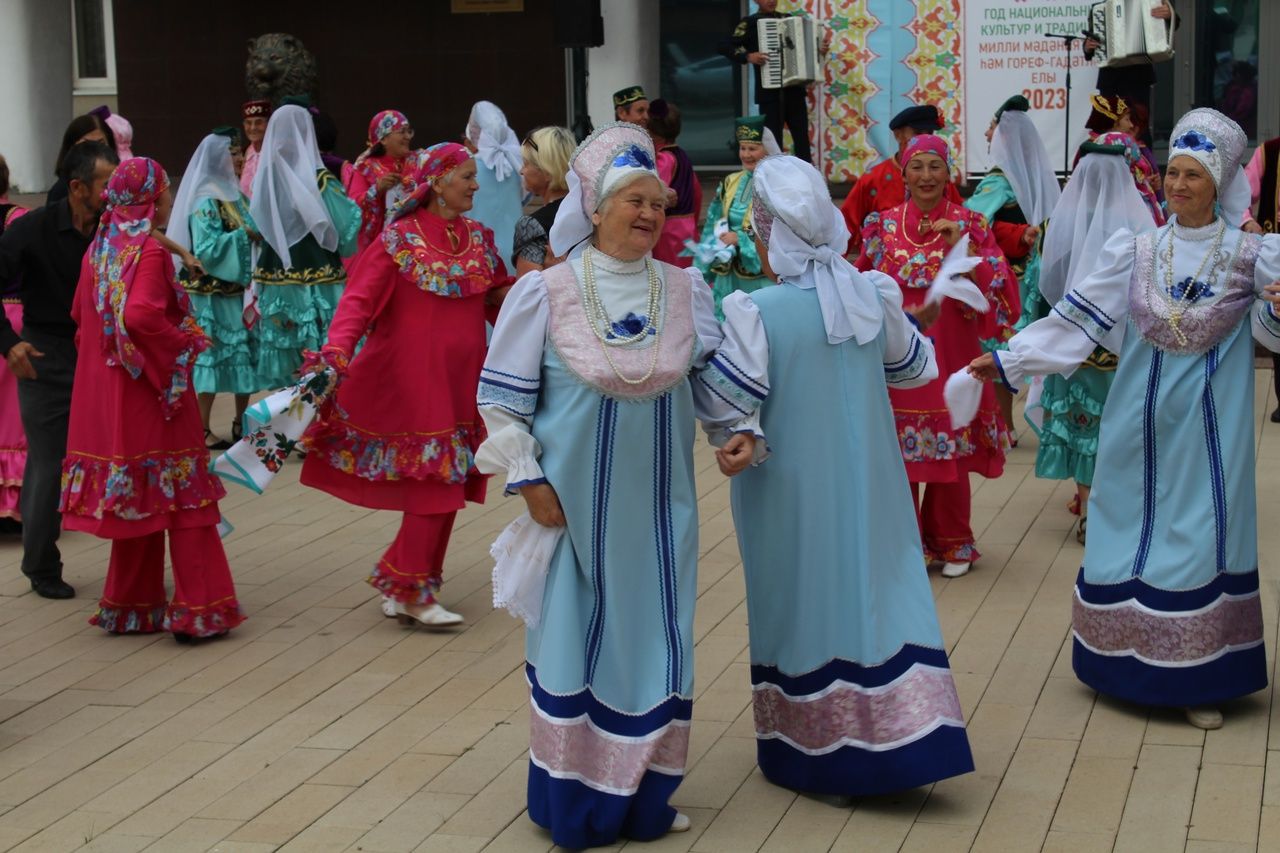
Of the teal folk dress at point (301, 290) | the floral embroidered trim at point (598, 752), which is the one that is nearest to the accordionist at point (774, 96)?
the teal folk dress at point (301, 290)

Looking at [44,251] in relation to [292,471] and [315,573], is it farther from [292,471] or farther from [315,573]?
[292,471]

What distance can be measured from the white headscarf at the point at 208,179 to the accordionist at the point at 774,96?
6.31 meters

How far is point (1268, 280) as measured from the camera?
516cm

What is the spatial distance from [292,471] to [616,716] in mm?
5190

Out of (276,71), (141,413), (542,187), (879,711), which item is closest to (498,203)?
(276,71)

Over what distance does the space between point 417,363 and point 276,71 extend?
483cm

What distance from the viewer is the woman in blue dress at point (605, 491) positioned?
176 inches

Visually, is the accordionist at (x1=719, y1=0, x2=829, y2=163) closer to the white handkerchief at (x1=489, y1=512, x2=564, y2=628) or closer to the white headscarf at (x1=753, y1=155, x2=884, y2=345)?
the white headscarf at (x1=753, y1=155, x2=884, y2=345)

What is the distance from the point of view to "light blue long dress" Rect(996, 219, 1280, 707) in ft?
17.1

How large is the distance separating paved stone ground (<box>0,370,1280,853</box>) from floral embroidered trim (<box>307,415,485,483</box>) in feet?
2.03

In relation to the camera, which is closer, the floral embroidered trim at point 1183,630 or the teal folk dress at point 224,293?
the floral embroidered trim at point 1183,630

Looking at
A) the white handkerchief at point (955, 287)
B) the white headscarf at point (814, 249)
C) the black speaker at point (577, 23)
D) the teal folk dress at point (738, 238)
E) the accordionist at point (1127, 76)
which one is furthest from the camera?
the black speaker at point (577, 23)

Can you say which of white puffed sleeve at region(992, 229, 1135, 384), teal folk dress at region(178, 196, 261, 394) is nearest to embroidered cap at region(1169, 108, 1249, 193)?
white puffed sleeve at region(992, 229, 1135, 384)

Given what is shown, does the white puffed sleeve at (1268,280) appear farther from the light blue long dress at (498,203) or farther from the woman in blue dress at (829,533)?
the light blue long dress at (498,203)
